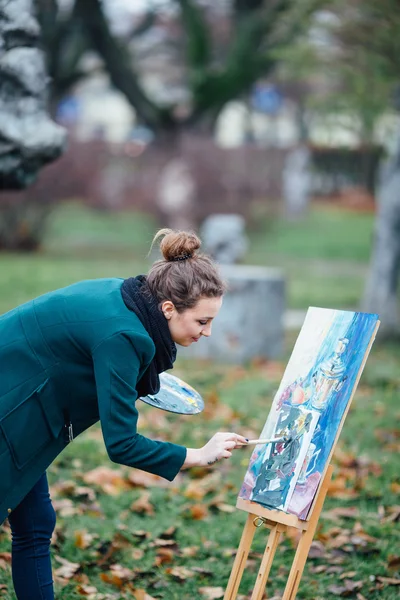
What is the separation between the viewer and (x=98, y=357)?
295cm

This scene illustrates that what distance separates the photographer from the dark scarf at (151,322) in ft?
9.98

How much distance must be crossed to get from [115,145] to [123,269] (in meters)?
5.61

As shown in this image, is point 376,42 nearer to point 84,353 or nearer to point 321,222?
point 84,353

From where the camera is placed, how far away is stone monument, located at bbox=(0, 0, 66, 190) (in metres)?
4.61

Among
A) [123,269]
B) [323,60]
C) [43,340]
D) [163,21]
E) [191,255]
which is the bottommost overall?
[123,269]

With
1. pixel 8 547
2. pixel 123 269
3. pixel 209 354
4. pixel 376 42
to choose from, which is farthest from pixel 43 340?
pixel 123 269

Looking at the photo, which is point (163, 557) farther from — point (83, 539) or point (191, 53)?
point (191, 53)

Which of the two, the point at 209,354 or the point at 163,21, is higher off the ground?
the point at 163,21

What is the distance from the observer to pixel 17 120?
15.4 ft

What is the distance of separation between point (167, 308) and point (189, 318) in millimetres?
87

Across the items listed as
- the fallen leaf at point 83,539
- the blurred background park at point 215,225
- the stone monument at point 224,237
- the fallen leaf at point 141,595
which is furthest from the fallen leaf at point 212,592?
the stone monument at point 224,237

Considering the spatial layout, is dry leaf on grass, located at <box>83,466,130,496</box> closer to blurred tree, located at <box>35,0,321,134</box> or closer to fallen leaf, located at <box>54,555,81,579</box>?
fallen leaf, located at <box>54,555,81,579</box>

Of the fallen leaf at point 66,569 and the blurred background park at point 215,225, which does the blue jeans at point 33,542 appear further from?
the fallen leaf at point 66,569

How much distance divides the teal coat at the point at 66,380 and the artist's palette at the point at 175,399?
34 cm
